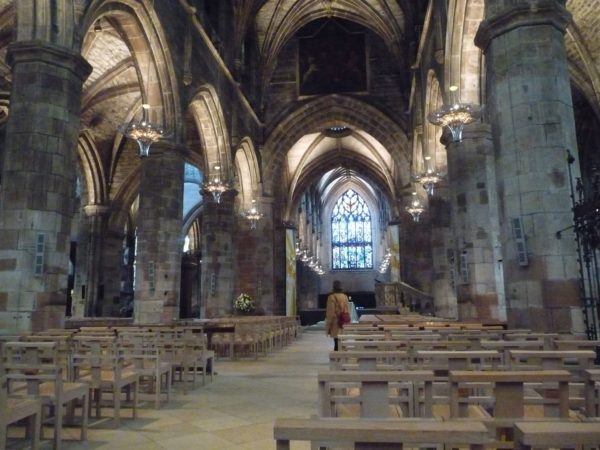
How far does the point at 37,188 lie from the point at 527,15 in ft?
27.3

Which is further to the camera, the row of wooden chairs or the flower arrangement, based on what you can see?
the flower arrangement

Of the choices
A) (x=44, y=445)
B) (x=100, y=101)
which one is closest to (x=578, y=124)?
(x=100, y=101)

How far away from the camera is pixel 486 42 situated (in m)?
8.00

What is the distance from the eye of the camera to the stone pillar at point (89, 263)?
72.7ft

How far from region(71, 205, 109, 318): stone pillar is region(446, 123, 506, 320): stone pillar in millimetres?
16728

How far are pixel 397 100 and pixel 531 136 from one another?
58.1ft

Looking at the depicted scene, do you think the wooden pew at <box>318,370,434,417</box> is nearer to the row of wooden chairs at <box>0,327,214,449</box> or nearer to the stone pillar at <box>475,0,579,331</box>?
the row of wooden chairs at <box>0,327,214,449</box>

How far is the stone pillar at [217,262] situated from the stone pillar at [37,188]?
392 inches

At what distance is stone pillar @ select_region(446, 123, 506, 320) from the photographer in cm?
1134

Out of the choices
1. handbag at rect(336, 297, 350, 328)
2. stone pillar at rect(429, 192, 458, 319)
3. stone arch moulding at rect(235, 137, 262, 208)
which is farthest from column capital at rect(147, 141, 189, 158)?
stone pillar at rect(429, 192, 458, 319)

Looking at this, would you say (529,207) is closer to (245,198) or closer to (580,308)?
(580,308)

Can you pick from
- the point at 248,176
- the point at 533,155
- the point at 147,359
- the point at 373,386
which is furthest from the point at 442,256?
the point at 373,386

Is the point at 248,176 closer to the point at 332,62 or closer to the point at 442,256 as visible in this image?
the point at 332,62

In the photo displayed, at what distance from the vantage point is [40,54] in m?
8.43
